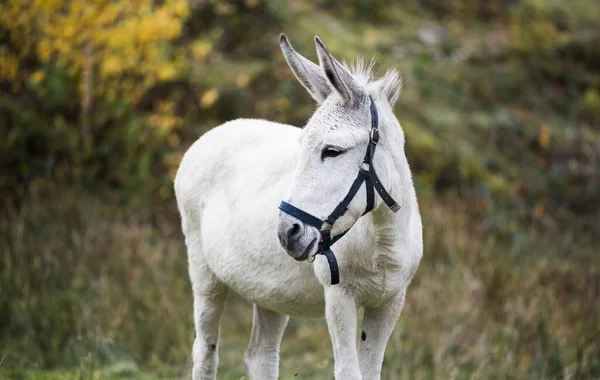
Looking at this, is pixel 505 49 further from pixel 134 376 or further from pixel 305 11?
pixel 134 376

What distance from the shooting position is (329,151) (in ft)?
9.29

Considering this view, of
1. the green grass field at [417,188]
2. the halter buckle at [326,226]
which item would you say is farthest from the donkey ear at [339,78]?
the green grass field at [417,188]

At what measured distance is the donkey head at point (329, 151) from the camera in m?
2.75

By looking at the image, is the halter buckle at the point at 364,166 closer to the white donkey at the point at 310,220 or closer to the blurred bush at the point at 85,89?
the white donkey at the point at 310,220

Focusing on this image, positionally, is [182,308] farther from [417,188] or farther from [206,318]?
[417,188]

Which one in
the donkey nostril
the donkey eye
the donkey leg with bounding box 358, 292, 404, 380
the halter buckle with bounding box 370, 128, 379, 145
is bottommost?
the donkey leg with bounding box 358, 292, 404, 380

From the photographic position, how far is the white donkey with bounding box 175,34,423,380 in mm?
2824

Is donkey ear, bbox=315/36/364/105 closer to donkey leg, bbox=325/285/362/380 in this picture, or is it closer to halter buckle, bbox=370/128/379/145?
halter buckle, bbox=370/128/379/145

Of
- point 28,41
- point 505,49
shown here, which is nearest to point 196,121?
point 28,41

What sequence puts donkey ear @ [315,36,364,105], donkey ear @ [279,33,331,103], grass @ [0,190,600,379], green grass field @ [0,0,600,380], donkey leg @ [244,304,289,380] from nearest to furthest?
1. donkey ear @ [315,36,364,105]
2. donkey ear @ [279,33,331,103]
3. donkey leg @ [244,304,289,380]
4. grass @ [0,190,600,379]
5. green grass field @ [0,0,600,380]

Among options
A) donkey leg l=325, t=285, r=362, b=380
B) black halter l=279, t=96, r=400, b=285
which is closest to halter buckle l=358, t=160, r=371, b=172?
black halter l=279, t=96, r=400, b=285

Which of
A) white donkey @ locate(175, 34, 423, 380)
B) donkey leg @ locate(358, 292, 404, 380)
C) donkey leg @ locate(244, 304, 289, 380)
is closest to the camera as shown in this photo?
white donkey @ locate(175, 34, 423, 380)

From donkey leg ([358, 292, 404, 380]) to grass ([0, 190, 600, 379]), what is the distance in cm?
175

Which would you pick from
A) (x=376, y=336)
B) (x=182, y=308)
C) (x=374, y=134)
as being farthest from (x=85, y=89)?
(x=374, y=134)
